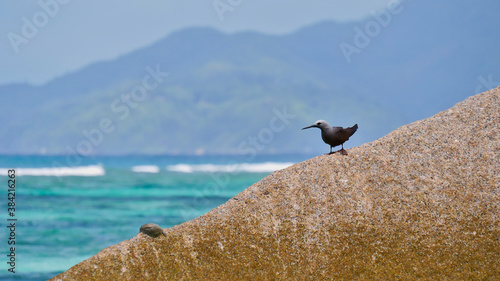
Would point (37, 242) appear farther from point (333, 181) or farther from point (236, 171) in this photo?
point (236, 171)

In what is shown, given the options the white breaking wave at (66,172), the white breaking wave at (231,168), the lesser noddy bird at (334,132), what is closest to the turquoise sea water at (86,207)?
the white breaking wave at (66,172)

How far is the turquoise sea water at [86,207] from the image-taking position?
1461 cm

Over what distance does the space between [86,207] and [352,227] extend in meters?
18.9

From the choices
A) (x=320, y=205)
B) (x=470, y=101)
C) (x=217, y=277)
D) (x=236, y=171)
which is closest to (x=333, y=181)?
(x=320, y=205)

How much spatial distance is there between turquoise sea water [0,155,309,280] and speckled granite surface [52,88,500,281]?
7305 mm

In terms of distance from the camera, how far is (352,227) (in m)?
6.31

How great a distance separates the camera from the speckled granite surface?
5883mm

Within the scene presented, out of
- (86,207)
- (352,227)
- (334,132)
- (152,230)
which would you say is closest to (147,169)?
(86,207)

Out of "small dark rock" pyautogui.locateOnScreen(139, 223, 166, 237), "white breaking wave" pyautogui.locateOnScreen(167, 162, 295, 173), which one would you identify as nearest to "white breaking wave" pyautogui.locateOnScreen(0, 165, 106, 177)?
"white breaking wave" pyautogui.locateOnScreen(167, 162, 295, 173)

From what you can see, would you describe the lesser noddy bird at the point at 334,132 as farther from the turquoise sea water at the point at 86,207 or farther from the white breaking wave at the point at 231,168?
the white breaking wave at the point at 231,168

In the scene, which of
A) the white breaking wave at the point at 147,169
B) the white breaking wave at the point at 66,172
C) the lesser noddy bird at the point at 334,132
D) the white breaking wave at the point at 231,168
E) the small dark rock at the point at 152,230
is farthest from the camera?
the white breaking wave at the point at 231,168

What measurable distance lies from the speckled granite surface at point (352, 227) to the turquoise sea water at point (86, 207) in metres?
7.30

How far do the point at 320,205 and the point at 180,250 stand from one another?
1.80 meters

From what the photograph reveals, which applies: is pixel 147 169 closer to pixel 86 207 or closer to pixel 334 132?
pixel 86 207
